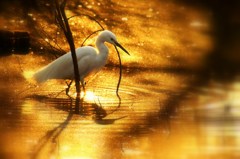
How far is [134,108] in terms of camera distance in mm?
8406

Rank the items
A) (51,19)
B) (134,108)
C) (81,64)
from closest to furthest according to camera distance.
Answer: (134,108)
(81,64)
(51,19)

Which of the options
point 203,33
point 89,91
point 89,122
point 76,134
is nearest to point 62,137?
point 76,134

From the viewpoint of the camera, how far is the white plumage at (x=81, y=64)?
960 cm

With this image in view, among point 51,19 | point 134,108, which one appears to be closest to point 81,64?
point 134,108

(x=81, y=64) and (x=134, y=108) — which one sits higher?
(x=134, y=108)

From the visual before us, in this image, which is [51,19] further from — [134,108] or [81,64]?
[134,108]

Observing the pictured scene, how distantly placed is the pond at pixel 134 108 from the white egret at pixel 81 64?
0.44 feet

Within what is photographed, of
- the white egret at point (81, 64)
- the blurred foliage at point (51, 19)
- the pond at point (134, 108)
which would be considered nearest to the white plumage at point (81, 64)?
the white egret at point (81, 64)

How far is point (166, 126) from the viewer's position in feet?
25.0

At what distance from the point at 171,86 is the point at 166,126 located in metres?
1.94

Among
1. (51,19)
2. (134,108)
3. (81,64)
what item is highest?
(134,108)

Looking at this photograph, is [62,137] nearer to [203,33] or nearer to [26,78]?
[26,78]

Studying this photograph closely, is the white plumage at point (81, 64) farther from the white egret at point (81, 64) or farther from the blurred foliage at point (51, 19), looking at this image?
the blurred foliage at point (51, 19)

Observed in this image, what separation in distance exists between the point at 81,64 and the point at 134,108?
1548mm
